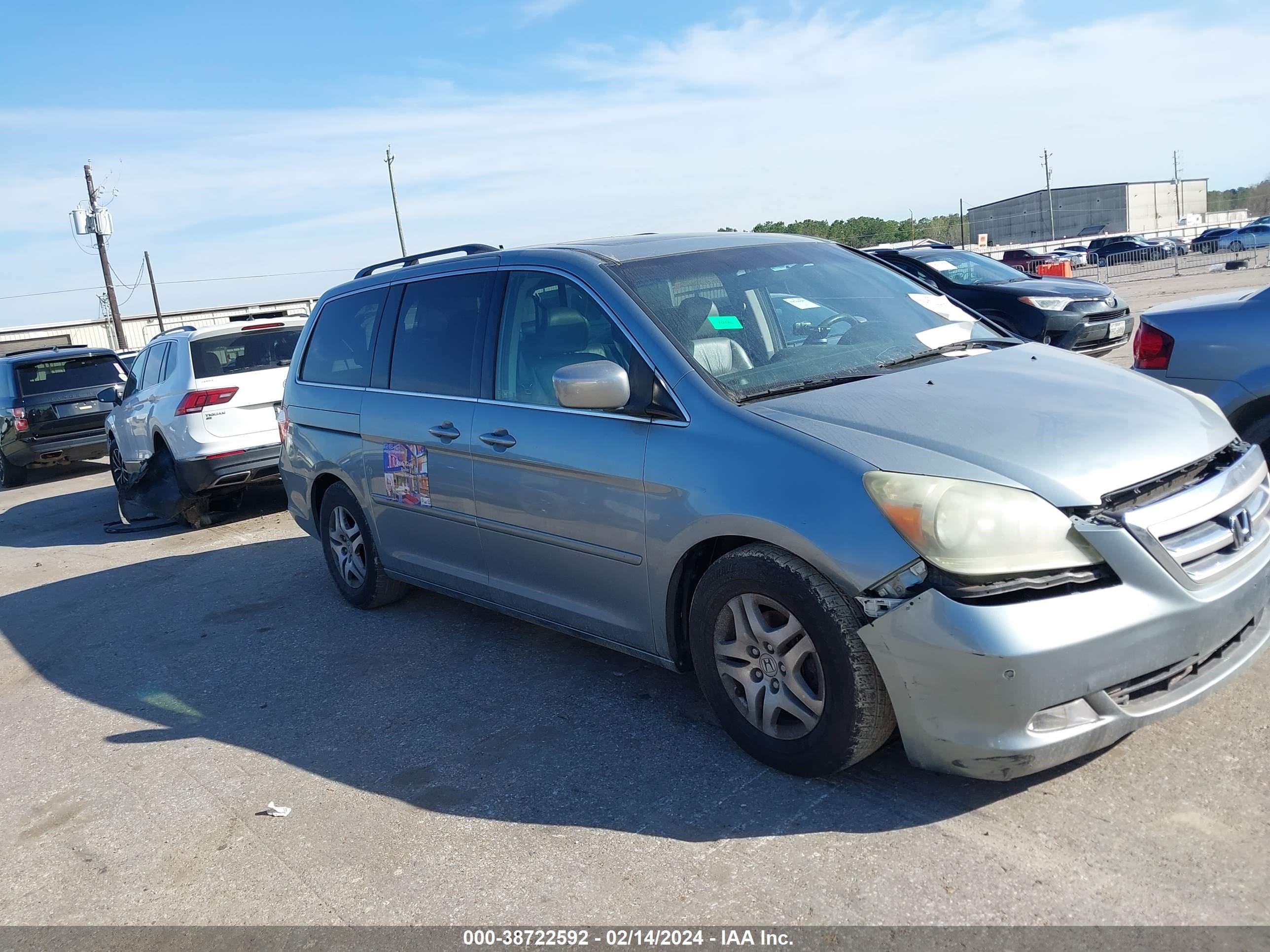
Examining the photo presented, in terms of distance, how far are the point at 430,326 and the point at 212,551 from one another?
4.22 meters

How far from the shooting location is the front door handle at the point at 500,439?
4332mm

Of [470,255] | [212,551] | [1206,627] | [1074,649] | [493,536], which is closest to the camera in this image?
[1074,649]

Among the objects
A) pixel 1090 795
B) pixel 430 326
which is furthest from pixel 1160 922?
pixel 430 326

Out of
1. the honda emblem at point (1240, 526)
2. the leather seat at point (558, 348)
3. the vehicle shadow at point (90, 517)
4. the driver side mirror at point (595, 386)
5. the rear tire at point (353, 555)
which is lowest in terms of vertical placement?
the vehicle shadow at point (90, 517)

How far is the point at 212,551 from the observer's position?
327 inches

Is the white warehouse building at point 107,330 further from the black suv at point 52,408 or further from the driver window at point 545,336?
the driver window at point 545,336

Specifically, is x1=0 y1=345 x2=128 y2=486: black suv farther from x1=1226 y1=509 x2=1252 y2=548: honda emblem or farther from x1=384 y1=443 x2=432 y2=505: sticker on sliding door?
x1=1226 y1=509 x2=1252 y2=548: honda emblem

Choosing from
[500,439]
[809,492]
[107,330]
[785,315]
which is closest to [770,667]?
[809,492]

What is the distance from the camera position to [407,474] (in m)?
5.11

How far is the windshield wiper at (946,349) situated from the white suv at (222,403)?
642 cm

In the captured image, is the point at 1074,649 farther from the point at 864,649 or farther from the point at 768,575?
the point at 768,575

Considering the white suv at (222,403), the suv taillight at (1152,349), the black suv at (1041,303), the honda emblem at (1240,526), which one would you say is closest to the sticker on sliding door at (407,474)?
the honda emblem at (1240,526)

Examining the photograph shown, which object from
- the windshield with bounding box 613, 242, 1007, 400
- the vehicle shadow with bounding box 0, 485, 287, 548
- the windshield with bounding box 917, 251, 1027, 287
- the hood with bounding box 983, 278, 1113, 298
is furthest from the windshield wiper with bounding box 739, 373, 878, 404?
the windshield with bounding box 917, 251, 1027, 287

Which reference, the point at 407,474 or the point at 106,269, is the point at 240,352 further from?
the point at 106,269
